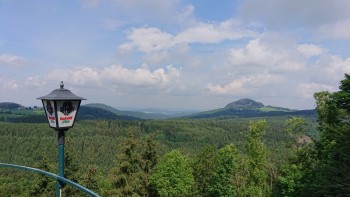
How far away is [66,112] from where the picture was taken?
20.7 ft

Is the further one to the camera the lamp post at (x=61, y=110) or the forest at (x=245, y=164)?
the forest at (x=245, y=164)

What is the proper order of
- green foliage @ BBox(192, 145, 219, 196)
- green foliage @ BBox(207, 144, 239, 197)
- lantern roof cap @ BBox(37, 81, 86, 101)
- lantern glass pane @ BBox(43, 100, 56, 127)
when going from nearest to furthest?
1. lantern roof cap @ BBox(37, 81, 86, 101)
2. lantern glass pane @ BBox(43, 100, 56, 127)
3. green foliage @ BBox(207, 144, 239, 197)
4. green foliage @ BBox(192, 145, 219, 196)

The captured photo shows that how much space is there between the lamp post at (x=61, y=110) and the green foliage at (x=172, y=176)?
2720 cm

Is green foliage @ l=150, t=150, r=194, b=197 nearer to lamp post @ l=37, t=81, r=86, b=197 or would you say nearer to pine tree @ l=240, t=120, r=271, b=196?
pine tree @ l=240, t=120, r=271, b=196

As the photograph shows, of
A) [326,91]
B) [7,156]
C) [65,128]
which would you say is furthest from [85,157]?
[65,128]

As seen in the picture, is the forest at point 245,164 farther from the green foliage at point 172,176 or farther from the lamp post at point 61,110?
the lamp post at point 61,110

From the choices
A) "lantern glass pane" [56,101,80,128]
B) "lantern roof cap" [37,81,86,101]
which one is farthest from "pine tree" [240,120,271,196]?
"lantern roof cap" [37,81,86,101]

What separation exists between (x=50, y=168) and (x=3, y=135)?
7560 inches

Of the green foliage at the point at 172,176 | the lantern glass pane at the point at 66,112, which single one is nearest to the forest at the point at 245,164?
the green foliage at the point at 172,176

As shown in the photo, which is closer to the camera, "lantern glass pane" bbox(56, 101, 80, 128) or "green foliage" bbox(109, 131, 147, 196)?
"lantern glass pane" bbox(56, 101, 80, 128)

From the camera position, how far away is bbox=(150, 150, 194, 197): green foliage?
33.3 meters

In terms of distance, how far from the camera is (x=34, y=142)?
18275 centimetres

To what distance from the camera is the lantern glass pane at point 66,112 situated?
6.23 m

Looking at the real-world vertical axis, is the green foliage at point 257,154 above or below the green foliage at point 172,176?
above
